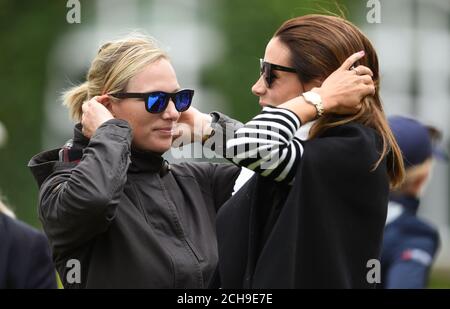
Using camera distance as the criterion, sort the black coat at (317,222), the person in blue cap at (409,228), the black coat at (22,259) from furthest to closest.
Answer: the black coat at (22,259)
the person in blue cap at (409,228)
the black coat at (317,222)

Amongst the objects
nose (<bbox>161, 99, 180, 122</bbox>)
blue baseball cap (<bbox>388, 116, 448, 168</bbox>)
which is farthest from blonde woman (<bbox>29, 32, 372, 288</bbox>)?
blue baseball cap (<bbox>388, 116, 448, 168</bbox>)

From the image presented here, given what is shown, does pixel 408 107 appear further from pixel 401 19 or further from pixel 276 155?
pixel 276 155

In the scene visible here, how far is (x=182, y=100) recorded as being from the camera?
394cm

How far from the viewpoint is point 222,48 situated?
1177 centimetres

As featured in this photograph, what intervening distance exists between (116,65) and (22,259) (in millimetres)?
1713

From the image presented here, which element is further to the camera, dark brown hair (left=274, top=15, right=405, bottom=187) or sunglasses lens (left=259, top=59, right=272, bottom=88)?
sunglasses lens (left=259, top=59, right=272, bottom=88)

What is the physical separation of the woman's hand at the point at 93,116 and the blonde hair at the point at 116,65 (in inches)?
4.5

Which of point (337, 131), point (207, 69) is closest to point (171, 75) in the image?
point (337, 131)

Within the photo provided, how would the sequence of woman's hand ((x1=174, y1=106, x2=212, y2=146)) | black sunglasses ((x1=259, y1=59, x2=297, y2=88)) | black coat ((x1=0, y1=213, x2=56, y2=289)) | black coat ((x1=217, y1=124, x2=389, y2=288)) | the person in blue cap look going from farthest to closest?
black coat ((x1=0, y1=213, x2=56, y2=289)) → the person in blue cap → woman's hand ((x1=174, y1=106, x2=212, y2=146)) → black sunglasses ((x1=259, y1=59, x2=297, y2=88)) → black coat ((x1=217, y1=124, x2=389, y2=288))

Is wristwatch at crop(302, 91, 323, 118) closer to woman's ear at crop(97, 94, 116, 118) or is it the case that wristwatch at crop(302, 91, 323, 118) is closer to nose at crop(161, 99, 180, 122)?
nose at crop(161, 99, 180, 122)

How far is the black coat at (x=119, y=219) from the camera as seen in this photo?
3525mm

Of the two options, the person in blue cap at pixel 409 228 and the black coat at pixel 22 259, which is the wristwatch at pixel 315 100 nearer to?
the person in blue cap at pixel 409 228

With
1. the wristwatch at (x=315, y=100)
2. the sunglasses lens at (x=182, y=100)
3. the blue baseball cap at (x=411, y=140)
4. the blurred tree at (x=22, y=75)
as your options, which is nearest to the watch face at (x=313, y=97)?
the wristwatch at (x=315, y=100)

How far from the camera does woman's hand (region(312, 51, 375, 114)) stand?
3318 mm
